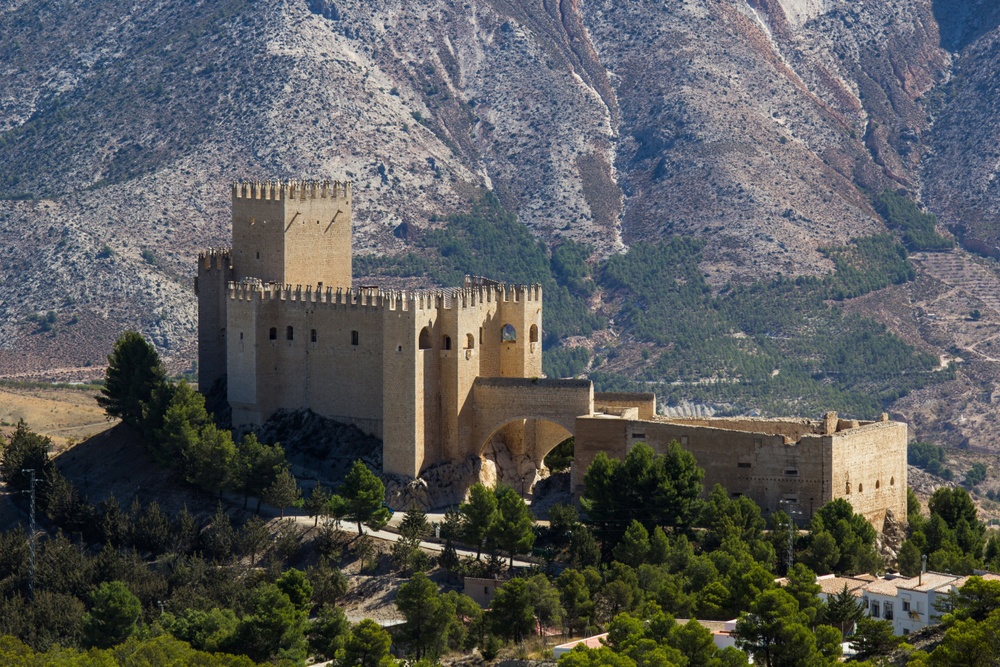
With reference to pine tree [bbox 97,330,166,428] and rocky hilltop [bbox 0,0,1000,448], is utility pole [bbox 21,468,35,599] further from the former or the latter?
rocky hilltop [bbox 0,0,1000,448]

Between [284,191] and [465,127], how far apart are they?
82240 millimetres

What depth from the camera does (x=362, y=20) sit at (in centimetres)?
16375

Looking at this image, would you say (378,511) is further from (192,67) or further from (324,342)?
(192,67)

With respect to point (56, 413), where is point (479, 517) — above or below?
below

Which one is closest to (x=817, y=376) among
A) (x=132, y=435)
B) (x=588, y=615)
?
(x=132, y=435)

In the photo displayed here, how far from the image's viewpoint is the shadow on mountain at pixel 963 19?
186875mm

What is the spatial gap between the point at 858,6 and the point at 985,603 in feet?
405

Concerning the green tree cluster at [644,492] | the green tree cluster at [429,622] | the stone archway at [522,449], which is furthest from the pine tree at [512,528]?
the stone archway at [522,449]

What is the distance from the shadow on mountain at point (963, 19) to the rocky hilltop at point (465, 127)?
228 mm

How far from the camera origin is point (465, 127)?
556 feet

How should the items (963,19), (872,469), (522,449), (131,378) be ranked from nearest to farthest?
(872,469)
(522,449)
(131,378)
(963,19)

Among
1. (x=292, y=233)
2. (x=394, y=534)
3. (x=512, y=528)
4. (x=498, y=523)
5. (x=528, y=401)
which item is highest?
(x=292, y=233)

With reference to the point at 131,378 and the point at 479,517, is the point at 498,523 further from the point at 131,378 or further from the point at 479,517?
the point at 131,378

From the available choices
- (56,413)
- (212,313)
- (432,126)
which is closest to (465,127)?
(432,126)
